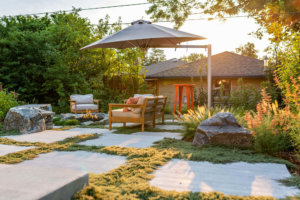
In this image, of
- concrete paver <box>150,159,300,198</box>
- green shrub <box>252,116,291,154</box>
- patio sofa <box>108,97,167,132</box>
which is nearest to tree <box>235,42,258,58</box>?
patio sofa <box>108,97,167,132</box>

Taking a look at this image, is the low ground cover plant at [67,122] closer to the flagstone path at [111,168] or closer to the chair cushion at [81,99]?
the chair cushion at [81,99]

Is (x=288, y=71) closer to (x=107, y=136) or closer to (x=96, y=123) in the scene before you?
(x=107, y=136)

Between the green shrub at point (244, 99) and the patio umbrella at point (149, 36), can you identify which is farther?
the green shrub at point (244, 99)

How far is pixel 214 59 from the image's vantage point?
1741 cm

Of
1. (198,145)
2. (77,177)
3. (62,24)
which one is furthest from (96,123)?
(62,24)

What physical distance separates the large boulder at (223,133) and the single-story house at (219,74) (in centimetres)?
1062

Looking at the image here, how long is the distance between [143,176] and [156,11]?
1055 cm

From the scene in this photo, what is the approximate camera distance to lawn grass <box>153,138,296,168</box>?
344 cm

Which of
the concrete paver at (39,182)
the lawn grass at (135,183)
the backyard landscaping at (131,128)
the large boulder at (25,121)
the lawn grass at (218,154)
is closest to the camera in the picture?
the concrete paver at (39,182)

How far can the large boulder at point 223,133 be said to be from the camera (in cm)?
413

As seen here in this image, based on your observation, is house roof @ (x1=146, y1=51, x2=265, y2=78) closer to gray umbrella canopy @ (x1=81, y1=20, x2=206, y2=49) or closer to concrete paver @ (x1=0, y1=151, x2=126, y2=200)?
gray umbrella canopy @ (x1=81, y1=20, x2=206, y2=49)

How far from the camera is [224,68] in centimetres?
1598

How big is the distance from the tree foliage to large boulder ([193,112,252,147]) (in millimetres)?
7414

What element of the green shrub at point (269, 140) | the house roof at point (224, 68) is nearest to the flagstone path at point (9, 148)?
the green shrub at point (269, 140)
